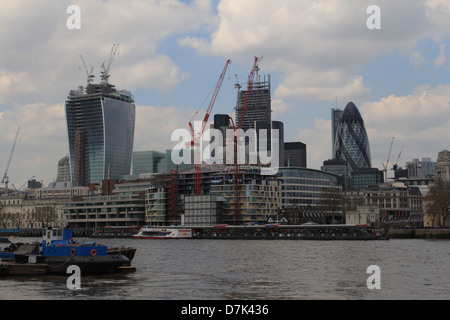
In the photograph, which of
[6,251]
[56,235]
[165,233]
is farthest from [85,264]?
[165,233]

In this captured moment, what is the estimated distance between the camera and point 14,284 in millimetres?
54781

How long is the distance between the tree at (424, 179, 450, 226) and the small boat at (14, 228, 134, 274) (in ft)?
441

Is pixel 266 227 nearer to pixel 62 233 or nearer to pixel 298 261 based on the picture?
pixel 298 261

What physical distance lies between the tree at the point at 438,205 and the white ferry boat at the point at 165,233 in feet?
244

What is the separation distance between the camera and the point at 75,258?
61406mm

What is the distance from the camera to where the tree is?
576 ft

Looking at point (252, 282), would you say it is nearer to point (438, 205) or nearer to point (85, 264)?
point (85, 264)

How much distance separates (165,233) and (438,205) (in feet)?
270

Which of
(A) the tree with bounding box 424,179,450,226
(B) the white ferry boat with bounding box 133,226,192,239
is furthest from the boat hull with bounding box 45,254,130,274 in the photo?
(A) the tree with bounding box 424,179,450,226

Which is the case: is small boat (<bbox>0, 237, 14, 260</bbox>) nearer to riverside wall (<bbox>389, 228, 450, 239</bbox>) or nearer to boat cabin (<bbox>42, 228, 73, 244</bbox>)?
boat cabin (<bbox>42, 228, 73, 244</bbox>)

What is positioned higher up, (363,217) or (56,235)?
(363,217)
